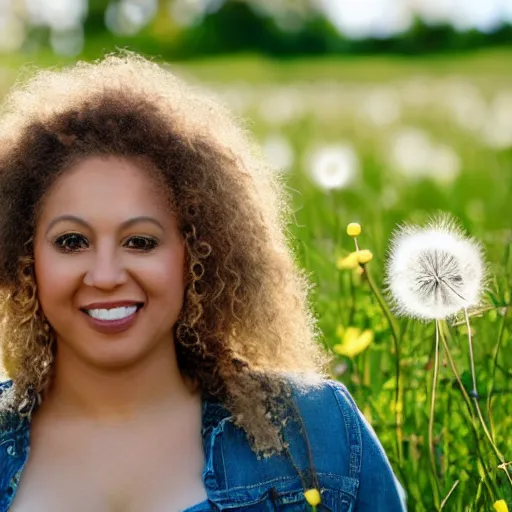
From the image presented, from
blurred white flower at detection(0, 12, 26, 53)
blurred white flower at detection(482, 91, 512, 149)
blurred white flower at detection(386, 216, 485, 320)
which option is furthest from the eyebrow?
blurred white flower at detection(0, 12, 26, 53)

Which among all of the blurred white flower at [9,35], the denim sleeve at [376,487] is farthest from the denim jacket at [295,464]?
the blurred white flower at [9,35]

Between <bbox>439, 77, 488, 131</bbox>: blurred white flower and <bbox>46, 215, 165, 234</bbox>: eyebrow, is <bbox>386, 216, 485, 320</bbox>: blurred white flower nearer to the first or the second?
<bbox>46, 215, 165, 234</bbox>: eyebrow

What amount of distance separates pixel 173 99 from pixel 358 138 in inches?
299

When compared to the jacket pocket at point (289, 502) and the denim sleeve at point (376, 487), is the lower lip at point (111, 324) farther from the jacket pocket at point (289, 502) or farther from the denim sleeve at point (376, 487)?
the denim sleeve at point (376, 487)

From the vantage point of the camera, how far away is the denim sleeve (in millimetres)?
2496

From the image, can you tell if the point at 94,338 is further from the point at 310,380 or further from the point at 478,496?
the point at 478,496

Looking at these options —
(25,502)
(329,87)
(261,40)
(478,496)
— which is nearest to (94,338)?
(25,502)

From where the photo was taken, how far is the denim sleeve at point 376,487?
2496 millimetres

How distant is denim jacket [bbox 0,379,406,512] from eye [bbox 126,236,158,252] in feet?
1.15

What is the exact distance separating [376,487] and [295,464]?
0.17 m

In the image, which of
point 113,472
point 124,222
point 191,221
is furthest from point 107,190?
point 113,472

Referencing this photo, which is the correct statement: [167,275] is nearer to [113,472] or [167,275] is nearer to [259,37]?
[113,472]

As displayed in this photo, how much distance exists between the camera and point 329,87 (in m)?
15.0

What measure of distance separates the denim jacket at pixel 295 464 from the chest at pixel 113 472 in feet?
0.09
